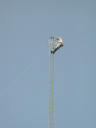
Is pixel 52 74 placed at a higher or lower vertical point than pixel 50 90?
higher

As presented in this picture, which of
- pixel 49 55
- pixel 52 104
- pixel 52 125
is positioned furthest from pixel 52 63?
pixel 52 125

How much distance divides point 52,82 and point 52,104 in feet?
23.6

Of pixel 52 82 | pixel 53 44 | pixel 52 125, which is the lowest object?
pixel 52 125

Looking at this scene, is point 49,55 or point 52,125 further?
point 49,55

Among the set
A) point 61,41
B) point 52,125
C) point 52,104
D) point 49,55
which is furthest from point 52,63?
point 52,125

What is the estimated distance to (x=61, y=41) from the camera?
8050 cm

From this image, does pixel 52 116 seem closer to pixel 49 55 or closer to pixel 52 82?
pixel 52 82

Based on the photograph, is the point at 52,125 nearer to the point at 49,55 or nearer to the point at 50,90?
the point at 50,90

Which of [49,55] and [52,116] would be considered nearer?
[52,116]

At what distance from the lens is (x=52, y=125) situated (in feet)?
252

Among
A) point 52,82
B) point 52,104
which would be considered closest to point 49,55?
point 52,82

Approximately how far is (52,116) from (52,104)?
3639mm

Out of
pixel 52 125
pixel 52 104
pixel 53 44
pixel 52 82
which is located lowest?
pixel 52 125

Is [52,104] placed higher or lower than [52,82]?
lower
